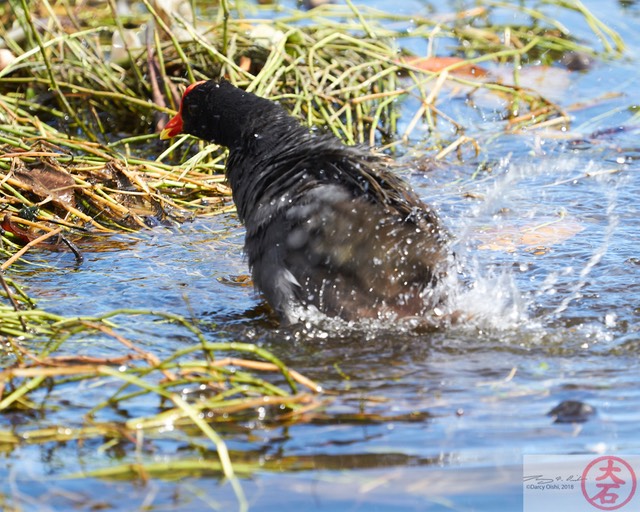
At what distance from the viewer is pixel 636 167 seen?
208 inches

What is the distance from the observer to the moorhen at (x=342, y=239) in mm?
3400

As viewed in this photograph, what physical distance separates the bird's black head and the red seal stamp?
6.60 feet

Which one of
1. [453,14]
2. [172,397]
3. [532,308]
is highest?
[453,14]

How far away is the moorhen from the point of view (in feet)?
11.2

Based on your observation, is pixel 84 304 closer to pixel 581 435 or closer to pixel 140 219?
pixel 140 219

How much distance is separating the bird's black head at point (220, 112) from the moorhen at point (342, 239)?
0.40 metres

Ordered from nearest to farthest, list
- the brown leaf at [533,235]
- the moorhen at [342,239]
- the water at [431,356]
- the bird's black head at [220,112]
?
the water at [431,356] < the moorhen at [342,239] < the bird's black head at [220,112] < the brown leaf at [533,235]

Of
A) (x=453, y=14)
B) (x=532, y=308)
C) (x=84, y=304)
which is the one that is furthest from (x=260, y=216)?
(x=453, y=14)

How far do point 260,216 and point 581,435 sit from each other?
4.78 feet

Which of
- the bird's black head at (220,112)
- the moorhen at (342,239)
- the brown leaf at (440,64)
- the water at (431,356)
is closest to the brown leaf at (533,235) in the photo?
the water at (431,356)

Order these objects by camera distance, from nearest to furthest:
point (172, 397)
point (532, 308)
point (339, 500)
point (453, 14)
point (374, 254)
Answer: point (339, 500), point (172, 397), point (374, 254), point (532, 308), point (453, 14)
